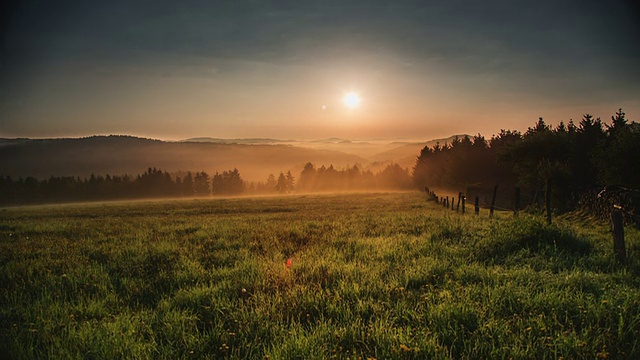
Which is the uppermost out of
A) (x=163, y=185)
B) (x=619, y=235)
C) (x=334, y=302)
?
(x=163, y=185)

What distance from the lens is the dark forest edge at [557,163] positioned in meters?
25.1

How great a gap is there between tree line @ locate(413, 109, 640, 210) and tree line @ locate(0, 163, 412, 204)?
38.0m

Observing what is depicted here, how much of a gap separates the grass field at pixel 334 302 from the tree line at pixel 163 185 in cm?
12200

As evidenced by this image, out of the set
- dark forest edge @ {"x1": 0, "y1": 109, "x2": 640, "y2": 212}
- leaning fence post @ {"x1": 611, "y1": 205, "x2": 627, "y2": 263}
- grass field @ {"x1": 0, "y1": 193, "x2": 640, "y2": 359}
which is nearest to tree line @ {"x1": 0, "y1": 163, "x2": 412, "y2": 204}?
dark forest edge @ {"x1": 0, "y1": 109, "x2": 640, "y2": 212}

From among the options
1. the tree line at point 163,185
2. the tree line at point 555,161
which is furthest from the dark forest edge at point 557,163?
the tree line at point 163,185

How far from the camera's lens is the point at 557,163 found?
32.5 metres

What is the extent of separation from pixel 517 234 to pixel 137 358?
9.85 meters

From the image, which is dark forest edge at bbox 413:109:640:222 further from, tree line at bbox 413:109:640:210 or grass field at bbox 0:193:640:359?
grass field at bbox 0:193:640:359

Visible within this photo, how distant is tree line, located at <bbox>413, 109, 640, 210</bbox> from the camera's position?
98.6ft

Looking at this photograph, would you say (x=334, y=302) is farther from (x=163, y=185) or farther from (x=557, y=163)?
(x=163, y=185)

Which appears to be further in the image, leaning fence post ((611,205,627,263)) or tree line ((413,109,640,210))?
tree line ((413,109,640,210))

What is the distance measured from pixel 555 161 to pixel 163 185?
135670 mm

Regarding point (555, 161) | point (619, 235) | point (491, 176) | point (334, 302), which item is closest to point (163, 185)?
point (491, 176)

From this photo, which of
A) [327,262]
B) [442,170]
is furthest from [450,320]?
[442,170]
